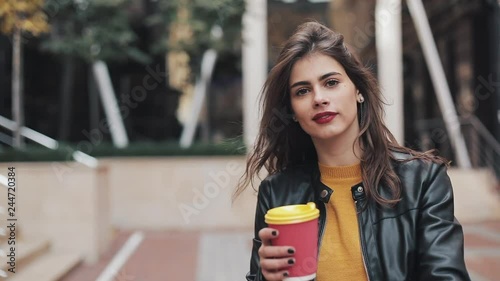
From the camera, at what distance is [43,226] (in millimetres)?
7871

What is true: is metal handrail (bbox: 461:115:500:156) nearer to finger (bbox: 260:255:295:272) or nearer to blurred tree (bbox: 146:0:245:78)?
blurred tree (bbox: 146:0:245:78)

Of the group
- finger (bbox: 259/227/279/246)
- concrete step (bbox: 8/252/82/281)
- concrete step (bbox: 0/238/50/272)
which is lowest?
concrete step (bbox: 8/252/82/281)

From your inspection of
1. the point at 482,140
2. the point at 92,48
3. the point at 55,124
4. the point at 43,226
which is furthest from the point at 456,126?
the point at 55,124

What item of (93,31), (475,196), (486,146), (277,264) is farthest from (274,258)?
(486,146)

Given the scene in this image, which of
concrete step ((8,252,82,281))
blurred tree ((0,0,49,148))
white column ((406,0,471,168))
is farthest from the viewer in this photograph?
white column ((406,0,471,168))

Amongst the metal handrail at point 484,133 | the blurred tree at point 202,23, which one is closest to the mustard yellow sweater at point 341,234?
the blurred tree at point 202,23

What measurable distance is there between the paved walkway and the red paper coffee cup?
5072mm

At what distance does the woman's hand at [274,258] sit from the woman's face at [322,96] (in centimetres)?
39

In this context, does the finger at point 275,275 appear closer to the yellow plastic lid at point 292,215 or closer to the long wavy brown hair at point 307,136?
the yellow plastic lid at point 292,215

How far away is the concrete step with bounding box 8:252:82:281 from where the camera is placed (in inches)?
241

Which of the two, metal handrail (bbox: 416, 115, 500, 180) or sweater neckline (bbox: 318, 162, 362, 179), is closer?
sweater neckline (bbox: 318, 162, 362, 179)

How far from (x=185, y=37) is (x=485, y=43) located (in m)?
7.86

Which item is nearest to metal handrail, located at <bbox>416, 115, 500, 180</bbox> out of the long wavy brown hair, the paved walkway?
the paved walkway

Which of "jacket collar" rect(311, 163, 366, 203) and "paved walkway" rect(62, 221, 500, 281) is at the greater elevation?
"jacket collar" rect(311, 163, 366, 203)
